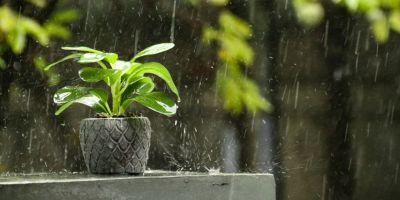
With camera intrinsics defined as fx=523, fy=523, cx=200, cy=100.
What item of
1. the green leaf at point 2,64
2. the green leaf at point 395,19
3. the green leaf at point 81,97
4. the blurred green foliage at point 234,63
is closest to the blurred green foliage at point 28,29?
the green leaf at point 2,64

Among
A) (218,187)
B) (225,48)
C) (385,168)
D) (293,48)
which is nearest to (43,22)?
(225,48)

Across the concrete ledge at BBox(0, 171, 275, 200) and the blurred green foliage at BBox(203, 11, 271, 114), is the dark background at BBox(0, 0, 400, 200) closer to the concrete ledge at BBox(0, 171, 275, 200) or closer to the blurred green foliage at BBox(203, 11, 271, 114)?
the blurred green foliage at BBox(203, 11, 271, 114)

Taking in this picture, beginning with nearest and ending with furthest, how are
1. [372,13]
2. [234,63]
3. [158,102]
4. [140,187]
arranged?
[140,187] → [158,102] → [372,13] → [234,63]

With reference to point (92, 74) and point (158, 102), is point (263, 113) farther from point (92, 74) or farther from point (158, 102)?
point (92, 74)

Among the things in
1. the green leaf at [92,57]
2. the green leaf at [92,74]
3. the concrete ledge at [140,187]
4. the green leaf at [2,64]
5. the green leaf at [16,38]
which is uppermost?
the green leaf at [16,38]

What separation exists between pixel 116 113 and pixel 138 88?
0.07 m

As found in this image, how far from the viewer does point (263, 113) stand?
1974 mm

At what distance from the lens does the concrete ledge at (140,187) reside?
909 millimetres

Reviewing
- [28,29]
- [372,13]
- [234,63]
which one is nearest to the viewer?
[372,13]

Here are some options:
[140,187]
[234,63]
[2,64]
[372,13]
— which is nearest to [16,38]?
[2,64]

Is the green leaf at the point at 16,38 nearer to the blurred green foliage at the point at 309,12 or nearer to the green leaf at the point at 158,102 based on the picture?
the green leaf at the point at 158,102

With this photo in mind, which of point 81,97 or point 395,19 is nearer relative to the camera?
point 81,97

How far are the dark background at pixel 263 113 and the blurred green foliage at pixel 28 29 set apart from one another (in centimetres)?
3

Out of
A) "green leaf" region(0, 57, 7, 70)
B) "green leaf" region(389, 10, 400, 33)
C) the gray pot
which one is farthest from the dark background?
the gray pot
